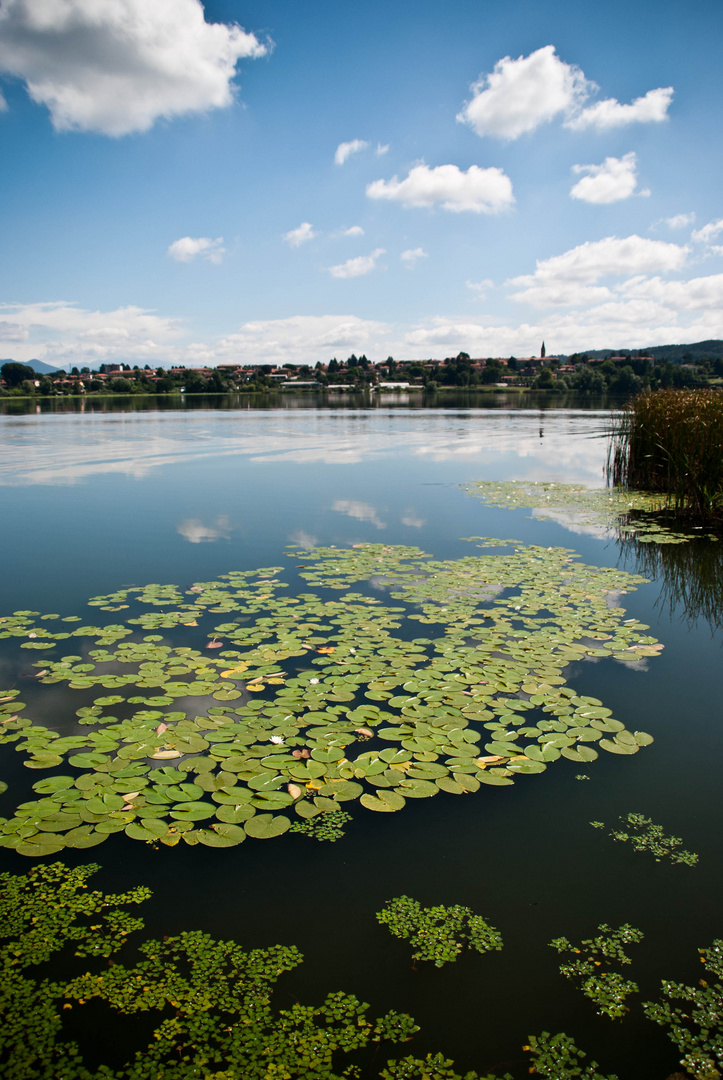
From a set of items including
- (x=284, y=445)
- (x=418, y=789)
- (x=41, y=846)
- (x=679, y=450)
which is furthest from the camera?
(x=284, y=445)

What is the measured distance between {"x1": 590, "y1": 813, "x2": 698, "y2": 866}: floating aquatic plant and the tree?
13159cm

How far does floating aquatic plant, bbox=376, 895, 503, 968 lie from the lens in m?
2.65

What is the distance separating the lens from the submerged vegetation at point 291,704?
3512 mm

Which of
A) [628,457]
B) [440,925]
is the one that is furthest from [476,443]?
[440,925]

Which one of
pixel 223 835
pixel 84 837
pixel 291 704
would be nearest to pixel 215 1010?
pixel 223 835

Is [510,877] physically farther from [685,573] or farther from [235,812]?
[685,573]

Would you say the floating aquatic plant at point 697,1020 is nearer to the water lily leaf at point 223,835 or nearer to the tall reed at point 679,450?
the water lily leaf at point 223,835

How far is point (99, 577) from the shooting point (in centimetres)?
802

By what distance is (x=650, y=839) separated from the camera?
3.35 m

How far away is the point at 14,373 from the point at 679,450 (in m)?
132

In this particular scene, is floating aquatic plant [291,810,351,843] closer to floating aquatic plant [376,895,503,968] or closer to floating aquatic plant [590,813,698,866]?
floating aquatic plant [376,895,503,968]

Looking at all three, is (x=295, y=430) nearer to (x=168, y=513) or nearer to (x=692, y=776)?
(x=168, y=513)

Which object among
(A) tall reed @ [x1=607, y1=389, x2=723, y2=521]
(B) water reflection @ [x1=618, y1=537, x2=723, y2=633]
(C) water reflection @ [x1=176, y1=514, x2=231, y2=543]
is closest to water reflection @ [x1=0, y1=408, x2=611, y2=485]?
(A) tall reed @ [x1=607, y1=389, x2=723, y2=521]

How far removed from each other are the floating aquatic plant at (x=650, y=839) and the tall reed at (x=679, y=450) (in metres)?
9.44
